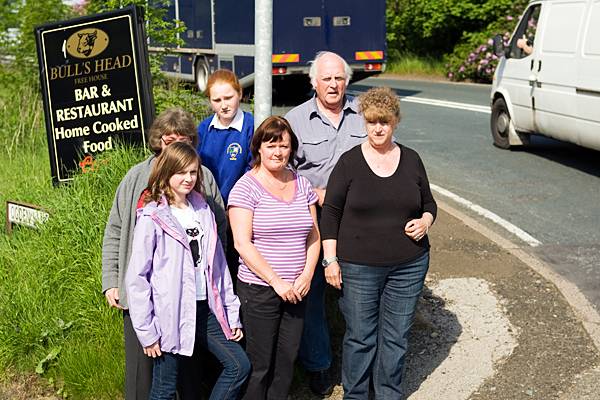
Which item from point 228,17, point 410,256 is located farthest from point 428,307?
point 228,17

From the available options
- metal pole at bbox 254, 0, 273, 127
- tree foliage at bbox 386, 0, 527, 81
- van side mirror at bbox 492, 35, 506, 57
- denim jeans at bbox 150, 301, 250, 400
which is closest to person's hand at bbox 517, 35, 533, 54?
van side mirror at bbox 492, 35, 506, 57

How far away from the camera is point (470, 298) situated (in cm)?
621

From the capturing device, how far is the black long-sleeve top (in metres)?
4.27

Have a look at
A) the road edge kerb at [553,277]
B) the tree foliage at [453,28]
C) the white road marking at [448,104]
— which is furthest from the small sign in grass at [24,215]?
the tree foliage at [453,28]

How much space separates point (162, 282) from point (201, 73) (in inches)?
671

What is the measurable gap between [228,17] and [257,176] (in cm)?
1462

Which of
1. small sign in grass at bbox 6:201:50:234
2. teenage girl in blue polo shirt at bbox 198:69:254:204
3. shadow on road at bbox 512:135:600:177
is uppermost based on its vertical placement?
teenage girl in blue polo shirt at bbox 198:69:254:204

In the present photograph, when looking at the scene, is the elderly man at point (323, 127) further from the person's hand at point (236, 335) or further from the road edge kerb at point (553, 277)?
the road edge kerb at point (553, 277)

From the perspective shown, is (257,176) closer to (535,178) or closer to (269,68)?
(269,68)

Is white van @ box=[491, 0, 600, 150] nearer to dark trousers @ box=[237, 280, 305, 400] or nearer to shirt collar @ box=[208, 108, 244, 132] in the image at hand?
shirt collar @ box=[208, 108, 244, 132]

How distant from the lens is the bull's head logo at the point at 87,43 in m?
6.40

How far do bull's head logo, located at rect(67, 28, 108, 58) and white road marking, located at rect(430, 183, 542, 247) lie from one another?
13.0 feet

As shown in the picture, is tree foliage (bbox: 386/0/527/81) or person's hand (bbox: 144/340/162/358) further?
tree foliage (bbox: 386/0/527/81)

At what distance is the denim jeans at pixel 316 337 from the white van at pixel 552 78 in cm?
621
